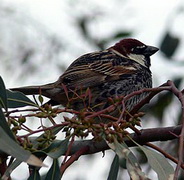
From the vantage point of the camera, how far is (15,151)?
164 centimetres

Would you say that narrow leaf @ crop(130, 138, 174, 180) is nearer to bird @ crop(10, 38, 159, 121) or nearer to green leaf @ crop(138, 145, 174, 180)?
green leaf @ crop(138, 145, 174, 180)

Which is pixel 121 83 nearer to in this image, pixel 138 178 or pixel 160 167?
pixel 160 167

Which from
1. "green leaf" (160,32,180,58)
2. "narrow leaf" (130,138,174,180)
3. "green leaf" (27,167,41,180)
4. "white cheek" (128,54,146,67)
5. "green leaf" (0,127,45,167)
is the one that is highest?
"green leaf" (0,127,45,167)

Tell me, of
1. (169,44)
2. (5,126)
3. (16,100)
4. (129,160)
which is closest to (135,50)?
(169,44)

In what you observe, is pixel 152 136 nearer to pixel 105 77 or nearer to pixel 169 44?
pixel 105 77

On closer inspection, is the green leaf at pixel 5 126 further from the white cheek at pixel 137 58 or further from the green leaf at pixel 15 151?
the white cheek at pixel 137 58

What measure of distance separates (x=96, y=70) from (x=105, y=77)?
0.29 feet

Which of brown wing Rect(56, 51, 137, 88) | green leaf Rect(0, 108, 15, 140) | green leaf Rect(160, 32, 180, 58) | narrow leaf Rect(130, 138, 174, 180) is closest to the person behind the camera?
green leaf Rect(0, 108, 15, 140)

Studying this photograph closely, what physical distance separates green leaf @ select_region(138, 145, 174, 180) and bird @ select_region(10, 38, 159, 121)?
1383 millimetres

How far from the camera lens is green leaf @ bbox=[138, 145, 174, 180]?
1918 mm

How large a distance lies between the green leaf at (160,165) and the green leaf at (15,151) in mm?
469

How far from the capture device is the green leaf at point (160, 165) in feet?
6.29

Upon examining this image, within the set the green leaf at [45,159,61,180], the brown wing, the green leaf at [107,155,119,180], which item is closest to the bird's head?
the brown wing

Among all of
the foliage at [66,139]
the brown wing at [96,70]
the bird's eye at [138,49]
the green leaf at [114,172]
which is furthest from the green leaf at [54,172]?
the bird's eye at [138,49]
